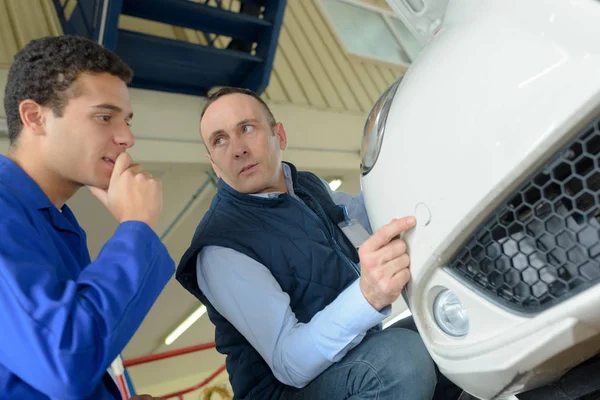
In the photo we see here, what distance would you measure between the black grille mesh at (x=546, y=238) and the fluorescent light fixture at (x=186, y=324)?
3.62m

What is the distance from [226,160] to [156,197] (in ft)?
1.56

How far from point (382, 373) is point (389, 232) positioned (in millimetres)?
341

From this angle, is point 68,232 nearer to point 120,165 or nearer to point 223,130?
point 120,165

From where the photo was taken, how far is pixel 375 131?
87 centimetres

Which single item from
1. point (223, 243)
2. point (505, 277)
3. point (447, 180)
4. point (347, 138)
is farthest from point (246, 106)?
point (347, 138)

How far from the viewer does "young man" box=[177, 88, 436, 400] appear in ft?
2.96

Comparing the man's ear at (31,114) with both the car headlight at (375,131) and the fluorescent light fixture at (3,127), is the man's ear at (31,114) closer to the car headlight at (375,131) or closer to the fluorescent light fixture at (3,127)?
the car headlight at (375,131)

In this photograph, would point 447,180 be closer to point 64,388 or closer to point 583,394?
point 583,394

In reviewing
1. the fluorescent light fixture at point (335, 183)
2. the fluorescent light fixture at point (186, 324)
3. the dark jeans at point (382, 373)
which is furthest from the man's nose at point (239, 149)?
the fluorescent light fixture at point (186, 324)

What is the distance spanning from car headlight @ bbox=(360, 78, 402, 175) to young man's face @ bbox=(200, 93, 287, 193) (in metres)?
0.54

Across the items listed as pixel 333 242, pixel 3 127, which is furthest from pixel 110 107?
pixel 3 127

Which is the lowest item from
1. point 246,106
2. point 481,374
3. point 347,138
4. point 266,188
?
point 347,138

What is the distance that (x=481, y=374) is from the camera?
65 centimetres

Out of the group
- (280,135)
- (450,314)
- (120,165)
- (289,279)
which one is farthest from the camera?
(280,135)
